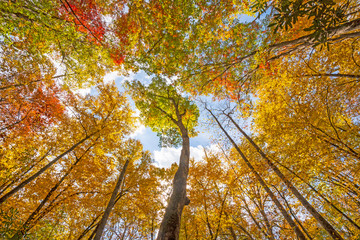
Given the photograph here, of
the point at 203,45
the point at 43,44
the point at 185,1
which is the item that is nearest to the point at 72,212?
the point at 43,44

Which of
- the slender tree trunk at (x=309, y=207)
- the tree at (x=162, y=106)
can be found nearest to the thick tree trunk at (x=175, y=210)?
the tree at (x=162, y=106)

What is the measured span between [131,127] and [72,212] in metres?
6.82

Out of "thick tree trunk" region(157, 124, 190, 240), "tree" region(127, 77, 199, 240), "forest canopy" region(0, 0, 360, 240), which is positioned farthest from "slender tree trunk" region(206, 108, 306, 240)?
"thick tree trunk" region(157, 124, 190, 240)

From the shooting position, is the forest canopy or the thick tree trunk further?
the forest canopy

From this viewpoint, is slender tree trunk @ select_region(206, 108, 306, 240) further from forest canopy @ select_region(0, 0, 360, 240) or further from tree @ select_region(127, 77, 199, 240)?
tree @ select_region(127, 77, 199, 240)

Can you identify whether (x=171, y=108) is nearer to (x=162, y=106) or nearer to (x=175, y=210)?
(x=162, y=106)

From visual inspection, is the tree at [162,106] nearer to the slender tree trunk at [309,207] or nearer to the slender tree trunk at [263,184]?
the slender tree trunk at [263,184]

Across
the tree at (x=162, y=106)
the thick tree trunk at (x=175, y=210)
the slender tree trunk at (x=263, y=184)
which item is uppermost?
the tree at (x=162, y=106)

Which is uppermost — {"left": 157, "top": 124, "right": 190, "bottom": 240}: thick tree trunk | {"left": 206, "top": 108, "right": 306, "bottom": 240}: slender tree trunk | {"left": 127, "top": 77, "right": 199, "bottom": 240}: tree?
{"left": 127, "top": 77, "right": 199, "bottom": 240}: tree

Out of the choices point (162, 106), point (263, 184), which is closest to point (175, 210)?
point (263, 184)

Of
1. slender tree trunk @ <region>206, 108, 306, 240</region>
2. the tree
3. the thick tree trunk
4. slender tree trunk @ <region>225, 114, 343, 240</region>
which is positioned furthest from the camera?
the tree

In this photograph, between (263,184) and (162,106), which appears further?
(162,106)

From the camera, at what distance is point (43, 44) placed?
655 cm

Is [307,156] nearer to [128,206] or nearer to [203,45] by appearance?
[203,45]
